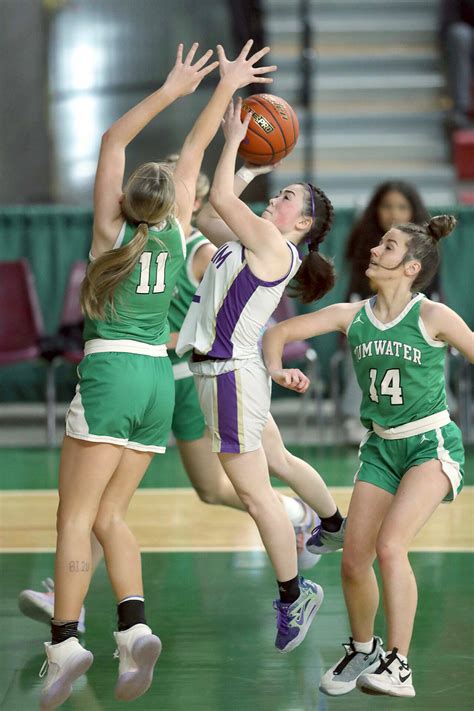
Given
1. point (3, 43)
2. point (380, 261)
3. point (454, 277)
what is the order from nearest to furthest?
point (380, 261), point (454, 277), point (3, 43)

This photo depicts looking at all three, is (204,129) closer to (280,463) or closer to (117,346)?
(117,346)

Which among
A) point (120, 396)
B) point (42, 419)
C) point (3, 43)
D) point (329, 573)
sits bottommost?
point (42, 419)

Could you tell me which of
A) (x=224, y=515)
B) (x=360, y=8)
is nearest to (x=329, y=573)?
(x=224, y=515)

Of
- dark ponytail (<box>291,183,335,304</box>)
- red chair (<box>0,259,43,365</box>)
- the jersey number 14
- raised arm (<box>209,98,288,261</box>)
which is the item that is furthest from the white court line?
red chair (<box>0,259,43,365</box>)

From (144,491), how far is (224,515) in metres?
0.68

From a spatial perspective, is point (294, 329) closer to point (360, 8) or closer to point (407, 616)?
point (407, 616)

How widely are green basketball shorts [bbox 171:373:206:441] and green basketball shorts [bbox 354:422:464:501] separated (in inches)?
39.5

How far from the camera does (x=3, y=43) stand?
12.9 m

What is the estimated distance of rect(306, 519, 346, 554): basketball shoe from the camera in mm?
4316

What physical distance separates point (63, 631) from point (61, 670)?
124 mm

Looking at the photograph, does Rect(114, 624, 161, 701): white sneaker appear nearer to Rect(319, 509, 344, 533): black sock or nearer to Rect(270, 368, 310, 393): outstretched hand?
Rect(270, 368, 310, 393): outstretched hand

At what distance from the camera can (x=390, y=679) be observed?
11.1ft

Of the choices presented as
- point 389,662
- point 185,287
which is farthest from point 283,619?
point 185,287

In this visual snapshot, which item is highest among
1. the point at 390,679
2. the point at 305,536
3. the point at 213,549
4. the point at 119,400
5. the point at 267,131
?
the point at 267,131
